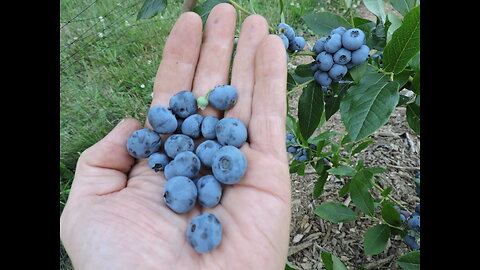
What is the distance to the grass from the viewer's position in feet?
10.0

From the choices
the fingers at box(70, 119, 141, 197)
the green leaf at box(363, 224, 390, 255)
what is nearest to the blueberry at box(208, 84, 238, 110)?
the fingers at box(70, 119, 141, 197)

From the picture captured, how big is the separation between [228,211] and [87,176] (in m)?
0.52

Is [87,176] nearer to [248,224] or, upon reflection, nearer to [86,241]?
[86,241]

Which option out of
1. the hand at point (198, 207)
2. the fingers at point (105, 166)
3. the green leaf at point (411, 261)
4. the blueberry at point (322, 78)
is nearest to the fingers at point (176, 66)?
the hand at point (198, 207)

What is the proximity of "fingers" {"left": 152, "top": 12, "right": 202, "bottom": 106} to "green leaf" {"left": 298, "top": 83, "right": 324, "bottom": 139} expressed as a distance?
20.8 inches

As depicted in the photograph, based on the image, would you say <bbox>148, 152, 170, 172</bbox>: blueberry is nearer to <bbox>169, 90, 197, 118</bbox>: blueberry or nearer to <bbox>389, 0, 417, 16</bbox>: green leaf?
<bbox>169, 90, 197, 118</bbox>: blueberry

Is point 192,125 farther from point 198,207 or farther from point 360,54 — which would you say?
point 360,54

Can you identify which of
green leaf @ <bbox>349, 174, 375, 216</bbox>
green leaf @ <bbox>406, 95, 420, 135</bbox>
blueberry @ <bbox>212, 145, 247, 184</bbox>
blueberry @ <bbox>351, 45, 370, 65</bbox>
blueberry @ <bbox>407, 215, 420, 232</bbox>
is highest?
blueberry @ <bbox>351, 45, 370, 65</bbox>

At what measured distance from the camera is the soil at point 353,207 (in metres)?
2.04

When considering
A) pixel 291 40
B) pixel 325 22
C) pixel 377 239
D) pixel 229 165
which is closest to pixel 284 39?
pixel 291 40

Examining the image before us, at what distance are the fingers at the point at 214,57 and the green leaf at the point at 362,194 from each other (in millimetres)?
705

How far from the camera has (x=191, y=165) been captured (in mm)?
1267

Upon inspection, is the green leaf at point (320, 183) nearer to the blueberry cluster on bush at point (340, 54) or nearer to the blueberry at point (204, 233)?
the blueberry cluster on bush at point (340, 54)

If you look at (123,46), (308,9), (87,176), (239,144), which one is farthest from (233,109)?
(308,9)
